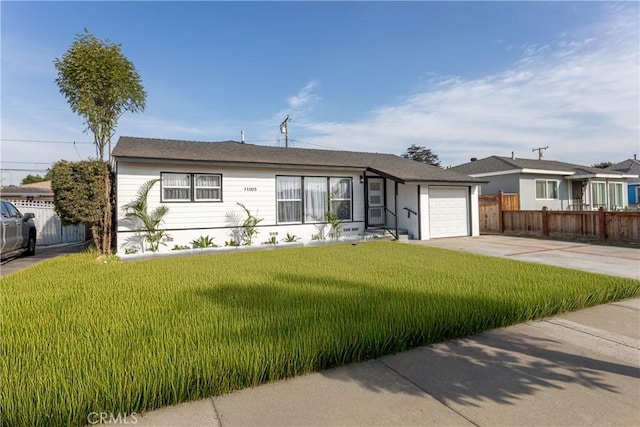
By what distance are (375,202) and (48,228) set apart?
14692mm

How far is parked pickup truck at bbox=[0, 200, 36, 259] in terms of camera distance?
30.4ft

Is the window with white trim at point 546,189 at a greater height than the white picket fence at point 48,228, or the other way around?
the window with white trim at point 546,189

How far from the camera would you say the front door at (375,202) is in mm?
15578

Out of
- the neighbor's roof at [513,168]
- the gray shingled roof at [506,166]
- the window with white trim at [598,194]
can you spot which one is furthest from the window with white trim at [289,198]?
the window with white trim at [598,194]

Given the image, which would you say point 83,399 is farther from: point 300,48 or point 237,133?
point 237,133

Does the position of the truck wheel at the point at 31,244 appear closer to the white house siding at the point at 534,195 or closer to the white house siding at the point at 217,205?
the white house siding at the point at 217,205

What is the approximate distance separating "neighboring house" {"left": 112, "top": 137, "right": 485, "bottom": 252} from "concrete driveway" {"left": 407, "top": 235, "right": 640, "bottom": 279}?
1959 mm

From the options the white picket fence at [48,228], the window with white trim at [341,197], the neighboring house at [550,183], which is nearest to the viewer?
the window with white trim at [341,197]

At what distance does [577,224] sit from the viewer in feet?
47.7

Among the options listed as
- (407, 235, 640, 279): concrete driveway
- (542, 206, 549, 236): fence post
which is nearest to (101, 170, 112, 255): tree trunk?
(407, 235, 640, 279): concrete driveway

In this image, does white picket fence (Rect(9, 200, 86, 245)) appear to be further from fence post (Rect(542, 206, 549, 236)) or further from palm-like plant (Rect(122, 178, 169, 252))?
fence post (Rect(542, 206, 549, 236))

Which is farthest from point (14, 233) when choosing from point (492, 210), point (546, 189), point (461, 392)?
point (546, 189)

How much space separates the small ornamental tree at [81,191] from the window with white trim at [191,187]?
1.74 metres

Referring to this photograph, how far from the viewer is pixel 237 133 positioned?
22109 mm
